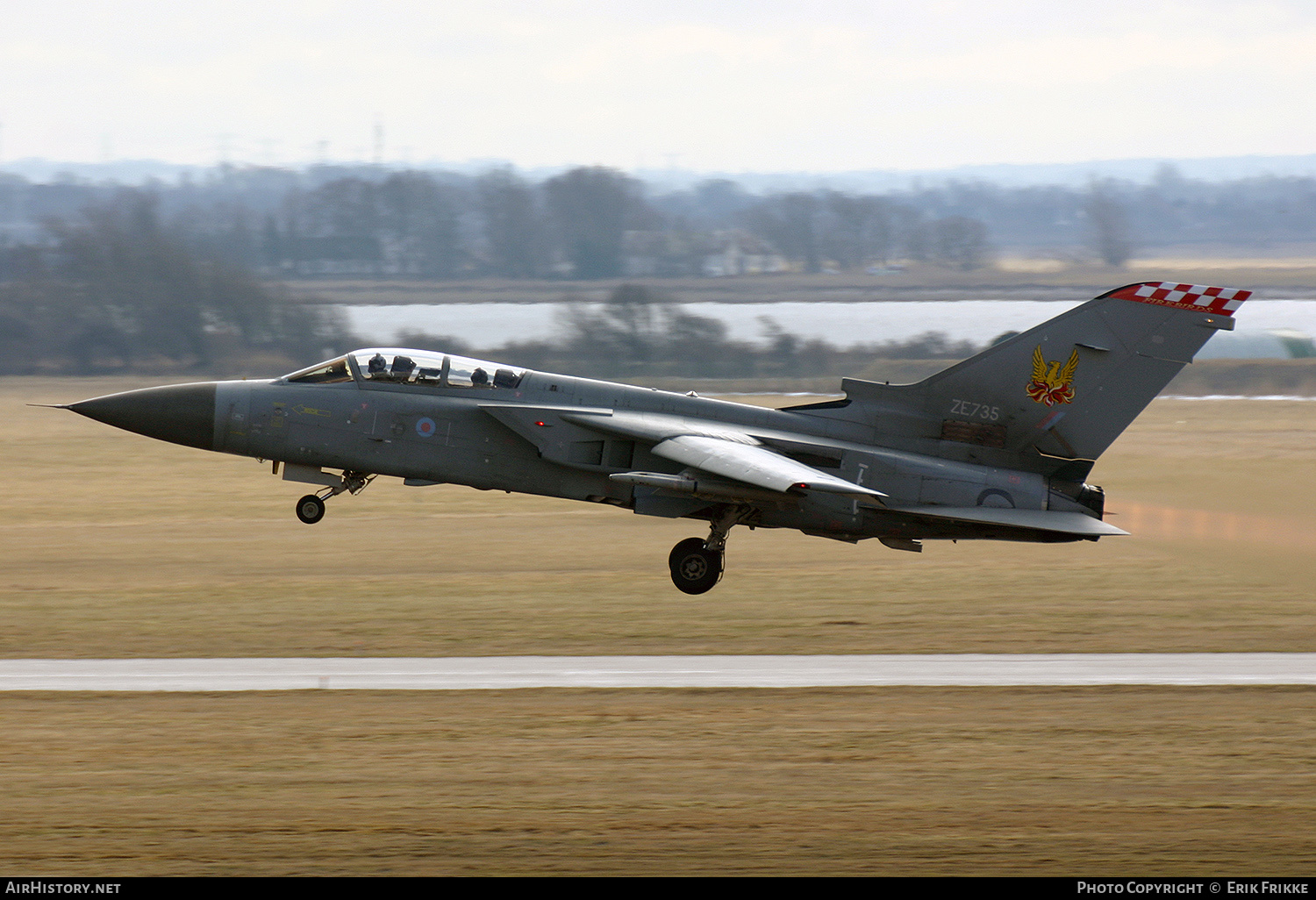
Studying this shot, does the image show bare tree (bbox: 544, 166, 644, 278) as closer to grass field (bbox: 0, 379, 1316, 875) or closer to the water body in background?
the water body in background

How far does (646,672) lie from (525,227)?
214 ft

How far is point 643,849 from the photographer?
11695mm

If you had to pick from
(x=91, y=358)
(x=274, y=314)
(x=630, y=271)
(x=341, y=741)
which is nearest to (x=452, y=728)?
(x=341, y=741)

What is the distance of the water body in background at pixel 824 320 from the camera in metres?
59.5

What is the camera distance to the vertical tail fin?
722 inches

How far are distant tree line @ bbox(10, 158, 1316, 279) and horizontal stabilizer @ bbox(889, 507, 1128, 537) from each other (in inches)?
1945

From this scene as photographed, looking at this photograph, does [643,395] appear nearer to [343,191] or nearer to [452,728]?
[452,728]

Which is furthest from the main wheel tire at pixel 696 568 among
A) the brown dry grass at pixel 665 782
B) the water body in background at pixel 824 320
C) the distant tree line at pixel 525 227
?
the distant tree line at pixel 525 227

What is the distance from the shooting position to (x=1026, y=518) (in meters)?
18.0

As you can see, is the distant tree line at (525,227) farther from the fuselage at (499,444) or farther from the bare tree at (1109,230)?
the fuselage at (499,444)

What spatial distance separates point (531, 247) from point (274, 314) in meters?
23.5

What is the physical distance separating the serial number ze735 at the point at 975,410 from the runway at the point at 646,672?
129 inches

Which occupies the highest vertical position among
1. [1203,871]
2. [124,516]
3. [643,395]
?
[643,395]

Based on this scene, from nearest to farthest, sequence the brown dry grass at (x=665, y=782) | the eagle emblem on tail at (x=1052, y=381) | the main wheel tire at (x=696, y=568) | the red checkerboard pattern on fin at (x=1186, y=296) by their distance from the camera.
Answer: the brown dry grass at (x=665, y=782) → the red checkerboard pattern on fin at (x=1186, y=296) → the eagle emblem on tail at (x=1052, y=381) → the main wheel tire at (x=696, y=568)
